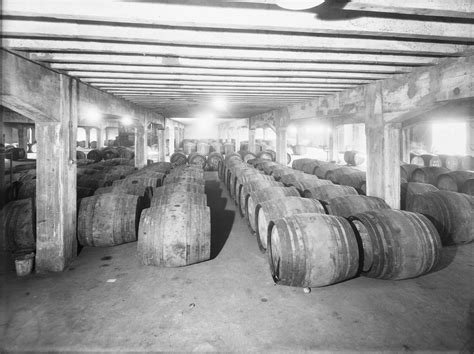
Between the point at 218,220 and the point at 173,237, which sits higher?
the point at 173,237

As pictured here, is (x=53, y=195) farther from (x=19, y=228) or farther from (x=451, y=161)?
(x=451, y=161)

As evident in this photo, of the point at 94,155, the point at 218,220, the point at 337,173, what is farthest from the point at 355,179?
the point at 94,155

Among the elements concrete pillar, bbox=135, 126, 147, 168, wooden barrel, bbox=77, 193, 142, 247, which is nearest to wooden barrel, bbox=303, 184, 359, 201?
wooden barrel, bbox=77, 193, 142, 247

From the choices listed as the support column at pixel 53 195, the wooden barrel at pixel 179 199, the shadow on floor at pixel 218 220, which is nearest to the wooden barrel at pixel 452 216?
the shadow on floor at pixel 218 220

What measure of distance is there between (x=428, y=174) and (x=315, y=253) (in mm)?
9216

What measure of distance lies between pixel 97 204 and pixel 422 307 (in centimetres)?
581

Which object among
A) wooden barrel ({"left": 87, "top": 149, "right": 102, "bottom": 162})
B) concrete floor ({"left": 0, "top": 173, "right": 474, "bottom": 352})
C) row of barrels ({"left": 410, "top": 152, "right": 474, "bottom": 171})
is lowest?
concrete floor ({"left": 0, "top": 173, "right": 474, "bottom": 352})

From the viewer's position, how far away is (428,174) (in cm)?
1038

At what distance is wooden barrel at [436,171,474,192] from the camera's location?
8.94m

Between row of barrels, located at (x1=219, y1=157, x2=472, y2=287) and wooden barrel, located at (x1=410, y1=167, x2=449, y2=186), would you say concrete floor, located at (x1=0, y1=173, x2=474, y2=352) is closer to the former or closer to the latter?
row of barrels, located at (x1=219, y1=157, x2=472, y2=287)

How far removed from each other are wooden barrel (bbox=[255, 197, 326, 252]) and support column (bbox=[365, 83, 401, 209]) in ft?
6.62

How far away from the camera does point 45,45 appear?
3594 mm

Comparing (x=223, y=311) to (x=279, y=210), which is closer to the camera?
(x=223, y=311)

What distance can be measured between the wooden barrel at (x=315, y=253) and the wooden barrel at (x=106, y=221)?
10.9ft
